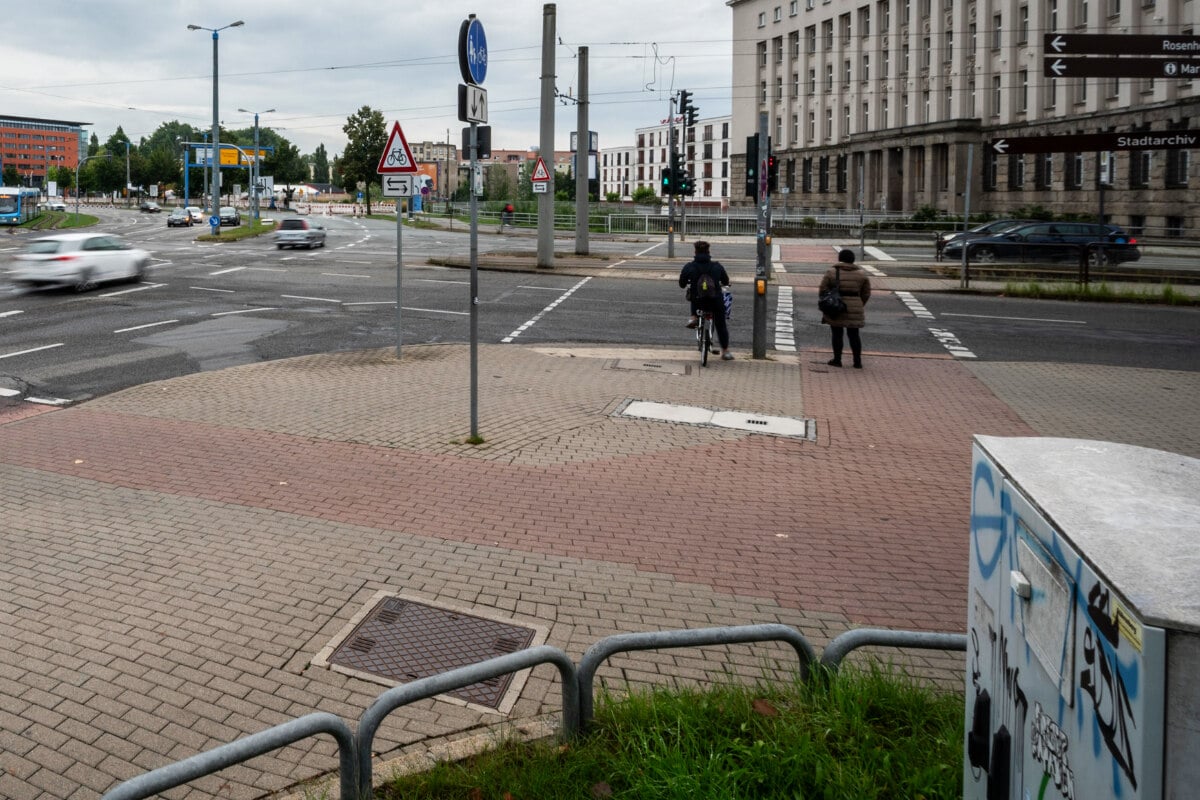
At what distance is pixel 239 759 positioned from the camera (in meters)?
3.29

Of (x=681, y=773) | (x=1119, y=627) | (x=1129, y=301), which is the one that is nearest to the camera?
(x=1119, y=627)

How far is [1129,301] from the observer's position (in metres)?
26.9

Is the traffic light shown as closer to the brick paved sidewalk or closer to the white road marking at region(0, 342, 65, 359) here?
the brick paved sidewalk

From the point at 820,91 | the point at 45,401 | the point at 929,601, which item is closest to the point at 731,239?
the point at 820,91

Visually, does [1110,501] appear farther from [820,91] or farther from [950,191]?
[820,91]

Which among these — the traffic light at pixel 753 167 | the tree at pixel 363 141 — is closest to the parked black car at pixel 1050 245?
the traffic light at pixel 753 167

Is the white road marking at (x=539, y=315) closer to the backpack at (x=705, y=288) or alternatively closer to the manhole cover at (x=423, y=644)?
the backpack at (x=705, y=288)

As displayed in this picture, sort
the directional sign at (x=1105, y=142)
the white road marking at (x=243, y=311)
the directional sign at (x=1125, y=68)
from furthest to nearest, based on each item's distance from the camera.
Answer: the white road marking at (x=243, y=311) < the directional sign at (x=1105, y=142) < the directional sign at (x=1125, y=68)

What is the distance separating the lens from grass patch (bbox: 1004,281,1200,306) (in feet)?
87.5

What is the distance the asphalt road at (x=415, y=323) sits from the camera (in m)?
16.9

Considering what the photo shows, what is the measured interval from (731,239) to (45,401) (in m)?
49.7

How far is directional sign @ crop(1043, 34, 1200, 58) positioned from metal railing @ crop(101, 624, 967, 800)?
13.2m

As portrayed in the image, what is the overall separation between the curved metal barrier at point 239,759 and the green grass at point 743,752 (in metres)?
0.38

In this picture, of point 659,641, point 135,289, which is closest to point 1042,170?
point 135,289
